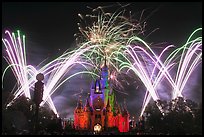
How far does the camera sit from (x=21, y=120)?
44.3 metres

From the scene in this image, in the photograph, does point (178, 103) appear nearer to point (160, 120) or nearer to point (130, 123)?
point (160, 120)

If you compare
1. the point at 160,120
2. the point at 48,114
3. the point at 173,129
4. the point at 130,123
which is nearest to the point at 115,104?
the point at 130,123

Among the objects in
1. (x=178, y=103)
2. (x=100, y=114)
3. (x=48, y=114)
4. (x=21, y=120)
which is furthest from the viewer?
(x=100, y=114)

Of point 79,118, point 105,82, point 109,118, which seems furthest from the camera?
point 105,82

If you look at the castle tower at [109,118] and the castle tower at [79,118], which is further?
the castle tower at [79,118]

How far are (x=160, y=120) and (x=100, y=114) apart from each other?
22.7 meters

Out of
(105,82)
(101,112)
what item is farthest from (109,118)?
(105,82)

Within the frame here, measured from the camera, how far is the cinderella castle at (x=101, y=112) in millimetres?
80188

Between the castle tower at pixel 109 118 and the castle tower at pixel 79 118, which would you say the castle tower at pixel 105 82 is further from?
the castle tower at pixel 79 118

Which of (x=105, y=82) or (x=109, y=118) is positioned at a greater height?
(x=105, y=82)

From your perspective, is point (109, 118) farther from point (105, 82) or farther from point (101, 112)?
point (105, 82)

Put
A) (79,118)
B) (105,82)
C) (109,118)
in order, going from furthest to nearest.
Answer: (105,82), (79,118), (109,118)

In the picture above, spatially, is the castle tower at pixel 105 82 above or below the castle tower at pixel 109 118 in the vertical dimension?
above

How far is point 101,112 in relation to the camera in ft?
267
